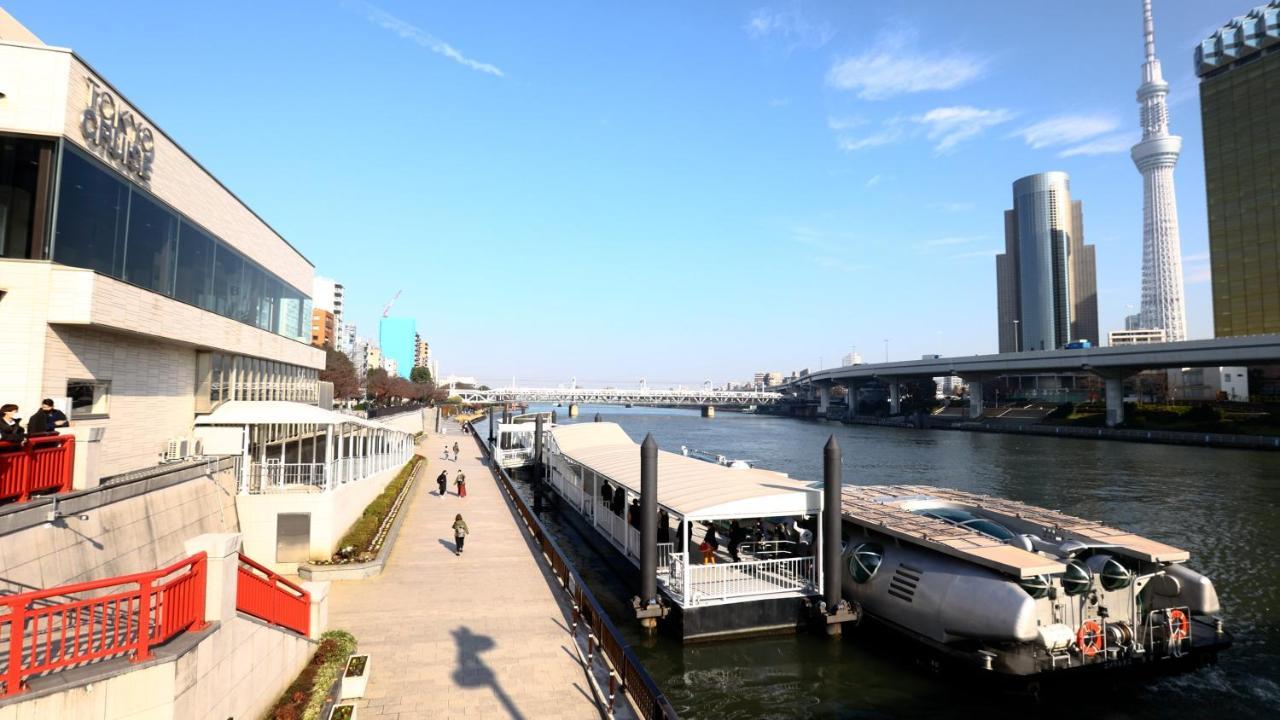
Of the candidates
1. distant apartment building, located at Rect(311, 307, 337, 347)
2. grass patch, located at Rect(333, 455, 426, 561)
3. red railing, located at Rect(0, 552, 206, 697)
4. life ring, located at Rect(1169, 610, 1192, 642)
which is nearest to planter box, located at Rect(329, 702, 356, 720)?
red railing, located at Rect(0, 552, 206, 697)

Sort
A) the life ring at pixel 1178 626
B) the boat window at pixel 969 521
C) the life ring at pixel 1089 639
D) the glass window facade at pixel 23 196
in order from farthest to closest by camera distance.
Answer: the boat window at pixel 969 521
the life ring at pixel 1178 626
the glass window facade at pixel 23 196
the life ring at pixel 1089 639

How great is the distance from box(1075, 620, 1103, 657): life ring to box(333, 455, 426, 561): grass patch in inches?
694

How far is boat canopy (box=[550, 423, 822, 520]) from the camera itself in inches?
628

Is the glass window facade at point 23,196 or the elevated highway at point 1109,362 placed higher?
the elevated highway at point 1109,362

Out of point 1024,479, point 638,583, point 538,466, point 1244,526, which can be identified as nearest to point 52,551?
point 638,583

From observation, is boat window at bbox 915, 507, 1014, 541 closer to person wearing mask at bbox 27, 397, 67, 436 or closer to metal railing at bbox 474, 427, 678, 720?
metal railing at bbox 474, 427, 678, 720

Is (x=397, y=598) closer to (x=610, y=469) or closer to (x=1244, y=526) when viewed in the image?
(x=610, y=469)

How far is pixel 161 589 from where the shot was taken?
7.20 m

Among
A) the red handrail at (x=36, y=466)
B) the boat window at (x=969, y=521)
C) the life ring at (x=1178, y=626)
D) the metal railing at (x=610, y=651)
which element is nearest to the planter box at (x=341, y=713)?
the metal railing at (x=610, y=651)

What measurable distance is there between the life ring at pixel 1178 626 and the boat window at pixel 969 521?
11.5 feet

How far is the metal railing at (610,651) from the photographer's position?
9.68m

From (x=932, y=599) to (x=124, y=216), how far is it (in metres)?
22.3

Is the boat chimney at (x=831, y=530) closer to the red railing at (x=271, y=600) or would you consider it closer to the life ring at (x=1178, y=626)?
the life ring at (x=1178, y=626)

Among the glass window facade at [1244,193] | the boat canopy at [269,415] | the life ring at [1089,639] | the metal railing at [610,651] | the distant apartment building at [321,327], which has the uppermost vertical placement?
the glass window facade at [1244,193]
